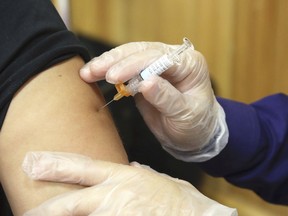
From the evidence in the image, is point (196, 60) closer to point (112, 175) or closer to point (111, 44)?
point (112, 175)

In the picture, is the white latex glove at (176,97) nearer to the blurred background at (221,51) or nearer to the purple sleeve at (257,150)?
the purple sleeve at (257,150)

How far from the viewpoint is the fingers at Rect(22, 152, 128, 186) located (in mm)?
792

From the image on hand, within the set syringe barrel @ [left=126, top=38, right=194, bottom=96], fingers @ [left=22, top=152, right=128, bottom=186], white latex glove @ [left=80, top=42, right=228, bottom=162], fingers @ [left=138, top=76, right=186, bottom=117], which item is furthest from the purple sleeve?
fingers @ [left=22, top=152, right=128, bottom=186]

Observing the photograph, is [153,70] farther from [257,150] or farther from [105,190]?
[257,150]

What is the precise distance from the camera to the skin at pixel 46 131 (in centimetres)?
82

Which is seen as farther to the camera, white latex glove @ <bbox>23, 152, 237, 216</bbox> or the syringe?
the syringe

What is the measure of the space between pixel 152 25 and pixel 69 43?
5.20 ft

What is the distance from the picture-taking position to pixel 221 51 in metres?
Answer: 2.05

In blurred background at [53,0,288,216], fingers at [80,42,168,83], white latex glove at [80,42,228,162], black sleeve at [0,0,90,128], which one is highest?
black sleeve at [0,0,90,128]

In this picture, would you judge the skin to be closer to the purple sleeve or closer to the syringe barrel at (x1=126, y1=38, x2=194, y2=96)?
the syringe barrel at (x1=126, y1=38, x2=194, y2=96)

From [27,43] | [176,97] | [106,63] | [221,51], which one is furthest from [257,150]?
[221,51]

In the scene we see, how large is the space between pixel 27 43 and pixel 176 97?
31 centimetres

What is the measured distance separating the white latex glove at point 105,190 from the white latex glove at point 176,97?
17 centimetres

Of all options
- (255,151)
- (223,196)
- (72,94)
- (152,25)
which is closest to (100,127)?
(72,94)
